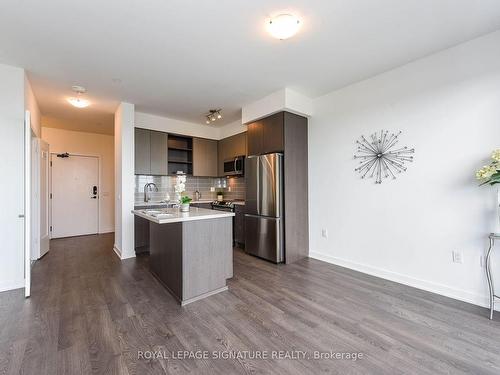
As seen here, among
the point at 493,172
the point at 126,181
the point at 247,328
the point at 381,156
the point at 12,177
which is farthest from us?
the point at 126,181

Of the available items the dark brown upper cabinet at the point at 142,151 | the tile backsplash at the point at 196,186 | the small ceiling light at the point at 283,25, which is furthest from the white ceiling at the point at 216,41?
the tile backsplash at the point at 196,186

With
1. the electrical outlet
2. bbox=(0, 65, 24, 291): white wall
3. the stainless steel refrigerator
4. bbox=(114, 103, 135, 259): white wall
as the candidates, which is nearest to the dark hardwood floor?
bbox=(0, 65, 24, 291): white wall

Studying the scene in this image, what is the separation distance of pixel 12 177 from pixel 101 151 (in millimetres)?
3801

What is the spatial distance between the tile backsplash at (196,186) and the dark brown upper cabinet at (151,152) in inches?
16.3

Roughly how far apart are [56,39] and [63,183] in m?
4.67

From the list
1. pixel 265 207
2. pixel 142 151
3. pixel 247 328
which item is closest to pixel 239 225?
pixel 265 207

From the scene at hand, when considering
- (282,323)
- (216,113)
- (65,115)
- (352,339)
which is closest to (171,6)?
Result: (216,113)

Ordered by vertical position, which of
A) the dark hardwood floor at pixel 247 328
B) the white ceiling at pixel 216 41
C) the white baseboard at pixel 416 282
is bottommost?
the dark hardwood floor at pixel 247 328

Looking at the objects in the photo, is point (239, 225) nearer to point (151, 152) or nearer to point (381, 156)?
point (151, 152)

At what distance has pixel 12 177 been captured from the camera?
2.93 metres

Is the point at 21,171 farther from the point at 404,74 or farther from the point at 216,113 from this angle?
the point at 404,74

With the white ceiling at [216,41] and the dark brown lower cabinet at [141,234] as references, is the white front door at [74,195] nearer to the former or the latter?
the white ceiling at [216,41]

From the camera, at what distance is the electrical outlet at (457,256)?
8.48 ft

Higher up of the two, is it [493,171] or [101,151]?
[101,151]
